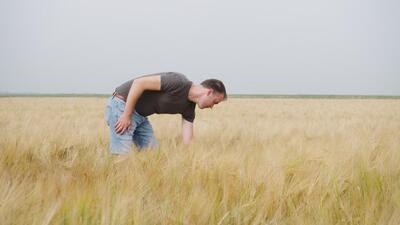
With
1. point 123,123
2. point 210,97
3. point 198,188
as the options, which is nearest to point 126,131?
point 123,123

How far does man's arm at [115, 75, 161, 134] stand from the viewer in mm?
3188

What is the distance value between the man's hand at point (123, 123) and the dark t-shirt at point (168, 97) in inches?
9.8

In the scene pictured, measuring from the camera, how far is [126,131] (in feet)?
10.8

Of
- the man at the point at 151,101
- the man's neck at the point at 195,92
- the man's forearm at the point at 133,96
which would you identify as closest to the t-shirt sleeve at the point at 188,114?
the man at the point at 151,101

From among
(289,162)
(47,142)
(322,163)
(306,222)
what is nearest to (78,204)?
(306,222)

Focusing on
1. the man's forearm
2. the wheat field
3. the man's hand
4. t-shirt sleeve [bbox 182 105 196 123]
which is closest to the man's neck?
t-shirt sleeve [bbox 182 105 196 123]

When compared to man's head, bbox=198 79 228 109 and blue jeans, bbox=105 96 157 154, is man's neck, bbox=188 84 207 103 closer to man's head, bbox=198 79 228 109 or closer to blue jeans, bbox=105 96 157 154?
man's head, bbox=198 79 228 109

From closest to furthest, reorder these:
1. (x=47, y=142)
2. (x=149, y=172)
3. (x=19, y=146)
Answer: (x=149, y=172) → (x=19, y=146) → (x=47, y=142)

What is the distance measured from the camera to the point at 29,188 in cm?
163

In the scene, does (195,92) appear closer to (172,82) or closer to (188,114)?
(172,82)

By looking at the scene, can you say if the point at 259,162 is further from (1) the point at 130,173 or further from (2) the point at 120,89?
(2) the point at 120,89

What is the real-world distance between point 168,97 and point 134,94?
26 cm

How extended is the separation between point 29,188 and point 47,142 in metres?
1.41

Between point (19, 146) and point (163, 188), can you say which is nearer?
point (163, 188)
